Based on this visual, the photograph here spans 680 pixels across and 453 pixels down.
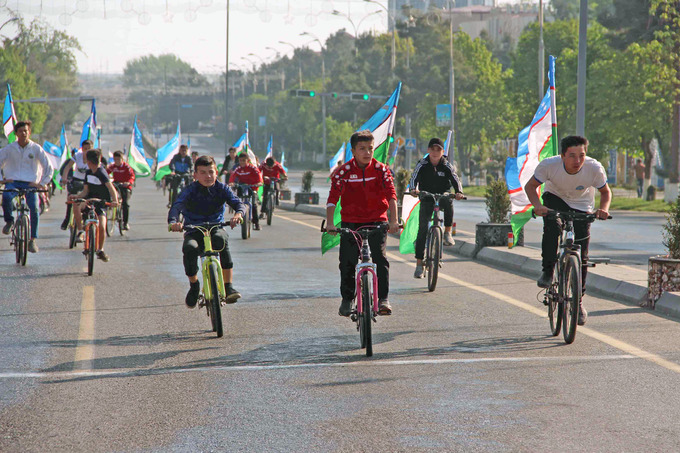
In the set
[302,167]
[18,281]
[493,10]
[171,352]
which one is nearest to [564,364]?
[171,352]

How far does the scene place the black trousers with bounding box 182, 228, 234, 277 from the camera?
939cm

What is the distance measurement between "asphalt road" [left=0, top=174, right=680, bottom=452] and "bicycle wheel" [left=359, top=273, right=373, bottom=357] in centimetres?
13

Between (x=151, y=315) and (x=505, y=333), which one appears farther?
(x=151, y=315)

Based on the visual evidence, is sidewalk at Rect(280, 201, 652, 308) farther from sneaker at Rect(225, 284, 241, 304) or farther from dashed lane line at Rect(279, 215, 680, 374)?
sneaker at Rect(225, 284, 241, 304)

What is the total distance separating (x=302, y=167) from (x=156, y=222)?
325 ft

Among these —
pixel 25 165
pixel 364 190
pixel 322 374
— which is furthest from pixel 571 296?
pixel 25 165

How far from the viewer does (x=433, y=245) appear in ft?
41.9

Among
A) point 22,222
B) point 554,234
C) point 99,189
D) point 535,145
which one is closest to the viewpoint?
point 554,234

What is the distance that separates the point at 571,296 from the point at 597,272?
14.8 feet

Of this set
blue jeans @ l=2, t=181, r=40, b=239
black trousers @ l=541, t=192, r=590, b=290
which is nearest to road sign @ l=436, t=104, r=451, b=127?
blue jeans @ l=2, t=181, r=40, b=239

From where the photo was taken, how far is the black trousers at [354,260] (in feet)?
29.1

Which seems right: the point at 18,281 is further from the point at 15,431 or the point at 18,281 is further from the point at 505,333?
the point at 15,431

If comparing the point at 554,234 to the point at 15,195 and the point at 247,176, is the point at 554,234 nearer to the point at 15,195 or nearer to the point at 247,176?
the point at 15,195

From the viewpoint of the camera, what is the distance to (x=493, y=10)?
7003 inches
